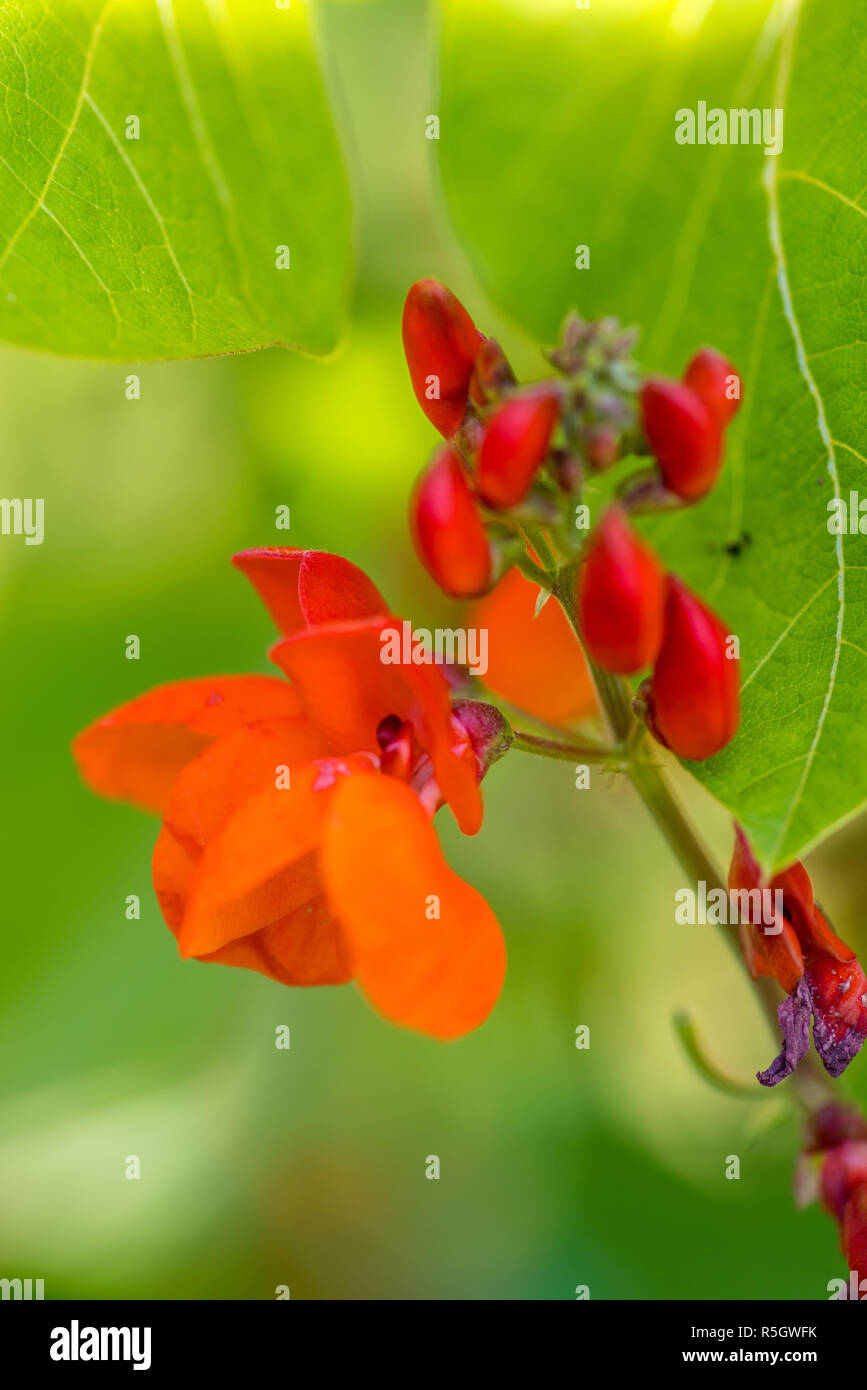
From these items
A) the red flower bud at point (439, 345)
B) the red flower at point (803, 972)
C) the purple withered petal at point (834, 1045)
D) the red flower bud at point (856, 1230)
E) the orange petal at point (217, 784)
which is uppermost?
the red flower bud at point (439, 345)

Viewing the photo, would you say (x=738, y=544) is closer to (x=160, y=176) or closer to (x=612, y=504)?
(x=612, y=504)

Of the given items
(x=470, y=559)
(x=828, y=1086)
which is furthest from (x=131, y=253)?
(x=828, y=1086)

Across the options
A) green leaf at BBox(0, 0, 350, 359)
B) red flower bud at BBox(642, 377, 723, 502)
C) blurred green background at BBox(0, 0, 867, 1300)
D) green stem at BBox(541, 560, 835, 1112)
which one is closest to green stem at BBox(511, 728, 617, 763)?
green stem at BBox(541, 560, 835, 1112)

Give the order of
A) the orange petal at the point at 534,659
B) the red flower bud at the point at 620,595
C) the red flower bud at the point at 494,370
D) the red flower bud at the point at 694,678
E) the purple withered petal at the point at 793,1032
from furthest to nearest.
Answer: the orange petal at the point at 534,659 → the purple withered petal at the point at 793,1032 → the red flower bud at the point at 494,370 → the red flower bud at the point at 694,678 → the red flower bud at the point at 620,595

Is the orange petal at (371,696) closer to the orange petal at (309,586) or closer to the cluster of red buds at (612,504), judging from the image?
the orange petal at (309,586)

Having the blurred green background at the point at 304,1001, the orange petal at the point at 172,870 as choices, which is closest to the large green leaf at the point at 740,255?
the orange petal at the point at 172,870

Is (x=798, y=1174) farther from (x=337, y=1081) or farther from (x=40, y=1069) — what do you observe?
(x=40, y=1069)

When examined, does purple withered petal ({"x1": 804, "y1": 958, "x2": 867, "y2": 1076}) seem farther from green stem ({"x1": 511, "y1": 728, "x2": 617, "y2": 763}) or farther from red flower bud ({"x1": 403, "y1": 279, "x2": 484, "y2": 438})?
red flower bud ({"x1": 403, "y1": 279, "x2": 484, "y2": 438})
